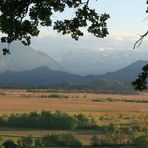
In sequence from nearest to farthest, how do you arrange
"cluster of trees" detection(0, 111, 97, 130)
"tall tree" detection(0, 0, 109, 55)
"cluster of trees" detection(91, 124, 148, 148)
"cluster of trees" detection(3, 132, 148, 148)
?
"tall tree" detection(0, 0, 109, 55) < "cluster of trees" detection(91, 124, 148, 148) < "cluster of trees" detection(3, 132, 148, 148) < "cluster of trees" detection(0, 111, 97, 130)

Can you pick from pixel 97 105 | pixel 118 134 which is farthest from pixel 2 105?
pixel 118 134

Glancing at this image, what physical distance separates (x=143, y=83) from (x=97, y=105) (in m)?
138

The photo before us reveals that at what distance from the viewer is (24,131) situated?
252 feet

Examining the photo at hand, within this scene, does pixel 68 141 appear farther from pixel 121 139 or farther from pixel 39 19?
pixel 39 19

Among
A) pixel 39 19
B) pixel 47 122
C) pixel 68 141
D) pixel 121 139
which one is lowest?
pixel 121 139

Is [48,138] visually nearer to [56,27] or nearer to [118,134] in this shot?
[118,134]

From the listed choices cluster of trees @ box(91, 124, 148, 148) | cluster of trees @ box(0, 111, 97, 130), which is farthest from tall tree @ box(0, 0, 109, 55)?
cluster of trees @ box(0, 111, 97, 130)

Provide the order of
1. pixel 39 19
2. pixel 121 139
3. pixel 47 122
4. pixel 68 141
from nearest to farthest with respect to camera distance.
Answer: pixel 39 19
pixel 68 141
pixel 121 139
pixel 47 122

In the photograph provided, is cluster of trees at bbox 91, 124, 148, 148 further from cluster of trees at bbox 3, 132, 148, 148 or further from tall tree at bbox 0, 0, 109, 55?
tall tree at bbox 0, 0, 109, 55

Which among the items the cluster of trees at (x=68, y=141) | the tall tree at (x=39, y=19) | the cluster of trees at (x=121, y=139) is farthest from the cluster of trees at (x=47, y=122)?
the tall tree at (x=39, y=19)

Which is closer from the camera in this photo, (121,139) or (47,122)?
(121,139)

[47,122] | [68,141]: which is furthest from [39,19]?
[47,122]

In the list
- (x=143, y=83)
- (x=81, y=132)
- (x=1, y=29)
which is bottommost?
(x=81, y=132)

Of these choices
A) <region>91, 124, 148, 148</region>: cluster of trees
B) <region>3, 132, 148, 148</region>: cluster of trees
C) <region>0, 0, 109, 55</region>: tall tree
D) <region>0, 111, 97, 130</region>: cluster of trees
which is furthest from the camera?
<region>0, 111, 97, 130</region>: cluster of trees
